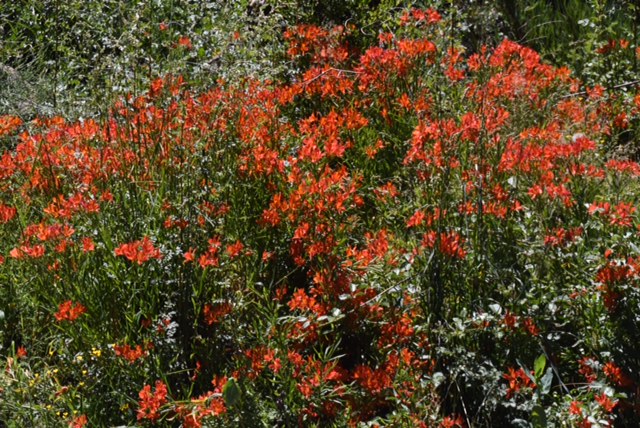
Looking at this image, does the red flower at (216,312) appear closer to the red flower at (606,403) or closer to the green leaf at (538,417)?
the green leaf at (538,417)

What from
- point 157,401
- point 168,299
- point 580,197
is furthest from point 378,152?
point 157,401

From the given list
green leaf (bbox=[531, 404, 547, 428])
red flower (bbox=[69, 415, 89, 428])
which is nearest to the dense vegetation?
green leaf (bbox=[531, 404, 547, 428])

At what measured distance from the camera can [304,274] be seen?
12.3 ft

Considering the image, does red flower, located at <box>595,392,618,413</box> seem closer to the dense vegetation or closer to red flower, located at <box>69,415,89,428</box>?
the dense vegetation

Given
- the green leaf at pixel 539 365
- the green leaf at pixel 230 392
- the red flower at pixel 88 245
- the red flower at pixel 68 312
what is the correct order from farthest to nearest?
1. the red flower at pixel 88 245
2. the red flower at pixel 68 312
3. the green leaf at pixel 539 365
4. the green leaf at pixel 230 392

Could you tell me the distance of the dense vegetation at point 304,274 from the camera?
306 cm

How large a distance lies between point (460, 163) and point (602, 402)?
4.12 ft

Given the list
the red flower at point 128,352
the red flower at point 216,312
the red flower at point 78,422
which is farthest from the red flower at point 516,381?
the red flower at point 78,422

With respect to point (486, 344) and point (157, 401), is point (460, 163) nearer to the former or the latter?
point (486, 344)

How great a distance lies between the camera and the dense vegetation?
3.06 metres

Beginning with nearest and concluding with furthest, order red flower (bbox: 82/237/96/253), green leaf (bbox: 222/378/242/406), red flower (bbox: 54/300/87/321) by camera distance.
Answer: green leaf (bbox: 222/378/242/406) < red flower (bbox: 54/300/87/321) < red flower (bbox: 82/237/96/253)

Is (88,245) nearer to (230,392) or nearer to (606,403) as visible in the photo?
(230,392)

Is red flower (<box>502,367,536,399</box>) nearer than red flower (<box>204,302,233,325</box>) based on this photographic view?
Yes

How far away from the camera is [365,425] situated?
3004 mm
